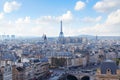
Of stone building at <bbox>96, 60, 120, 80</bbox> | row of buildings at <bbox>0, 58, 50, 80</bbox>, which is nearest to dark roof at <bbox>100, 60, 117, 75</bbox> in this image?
stone building at <bbox>96, 60, 120, 80</bbox>

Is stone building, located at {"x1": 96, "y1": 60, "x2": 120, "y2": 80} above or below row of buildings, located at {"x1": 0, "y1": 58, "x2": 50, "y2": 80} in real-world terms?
above

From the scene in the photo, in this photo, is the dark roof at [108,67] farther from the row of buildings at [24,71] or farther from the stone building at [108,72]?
Result: the row of buildings at [24,71]

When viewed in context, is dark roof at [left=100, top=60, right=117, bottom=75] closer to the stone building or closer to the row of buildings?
the stone building

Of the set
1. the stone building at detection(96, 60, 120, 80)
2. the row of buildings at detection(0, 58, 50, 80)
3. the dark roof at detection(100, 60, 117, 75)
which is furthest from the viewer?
the row of buildings at detection(0, 58, 50, 80)

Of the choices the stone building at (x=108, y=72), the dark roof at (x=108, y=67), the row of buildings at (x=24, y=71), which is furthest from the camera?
the row of buildings at (x=24, y=71)

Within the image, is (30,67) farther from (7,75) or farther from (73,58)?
(73,58)

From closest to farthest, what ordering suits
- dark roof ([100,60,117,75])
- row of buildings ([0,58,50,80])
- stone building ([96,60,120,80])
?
stone building ([96,60,120,80]), dark roof ([100,60,117,75]), row of buildings ([0,58,50,80])

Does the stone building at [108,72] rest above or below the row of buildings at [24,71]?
above

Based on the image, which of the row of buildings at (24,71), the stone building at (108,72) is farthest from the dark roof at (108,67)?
the row of buildings at (24,71)

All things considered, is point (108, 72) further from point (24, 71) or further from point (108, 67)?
point (24, 71)

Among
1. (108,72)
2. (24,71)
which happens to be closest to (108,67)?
(108,72)

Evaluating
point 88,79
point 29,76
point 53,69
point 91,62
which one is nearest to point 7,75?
point 29,76
